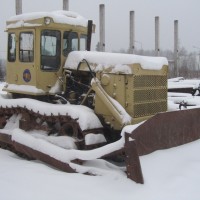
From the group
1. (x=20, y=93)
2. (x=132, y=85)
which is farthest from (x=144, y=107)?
(x=20, y=93)

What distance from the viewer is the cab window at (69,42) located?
8.48 m

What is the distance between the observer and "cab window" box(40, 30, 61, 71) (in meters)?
8.20

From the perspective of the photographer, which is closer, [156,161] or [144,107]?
[156,161]

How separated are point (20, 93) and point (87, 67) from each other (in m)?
1.78

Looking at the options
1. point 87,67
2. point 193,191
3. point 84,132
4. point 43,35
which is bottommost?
point 193,191

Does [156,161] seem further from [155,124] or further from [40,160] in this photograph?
[40,160]

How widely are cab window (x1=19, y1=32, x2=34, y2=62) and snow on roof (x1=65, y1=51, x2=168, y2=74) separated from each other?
79 cm

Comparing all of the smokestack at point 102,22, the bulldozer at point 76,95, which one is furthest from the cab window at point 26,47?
the smokestack at point 102,22

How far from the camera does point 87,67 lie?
8031 millimetres

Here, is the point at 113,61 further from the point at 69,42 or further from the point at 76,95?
the point at 69,42

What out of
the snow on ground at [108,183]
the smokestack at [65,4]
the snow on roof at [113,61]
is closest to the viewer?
the snow on ground at [108,183]

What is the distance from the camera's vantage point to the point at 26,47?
849 centimetres

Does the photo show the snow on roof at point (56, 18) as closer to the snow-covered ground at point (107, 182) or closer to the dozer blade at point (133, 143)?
the dozer blade at point (133, 143)

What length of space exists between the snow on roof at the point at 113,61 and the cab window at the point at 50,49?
0.26m
